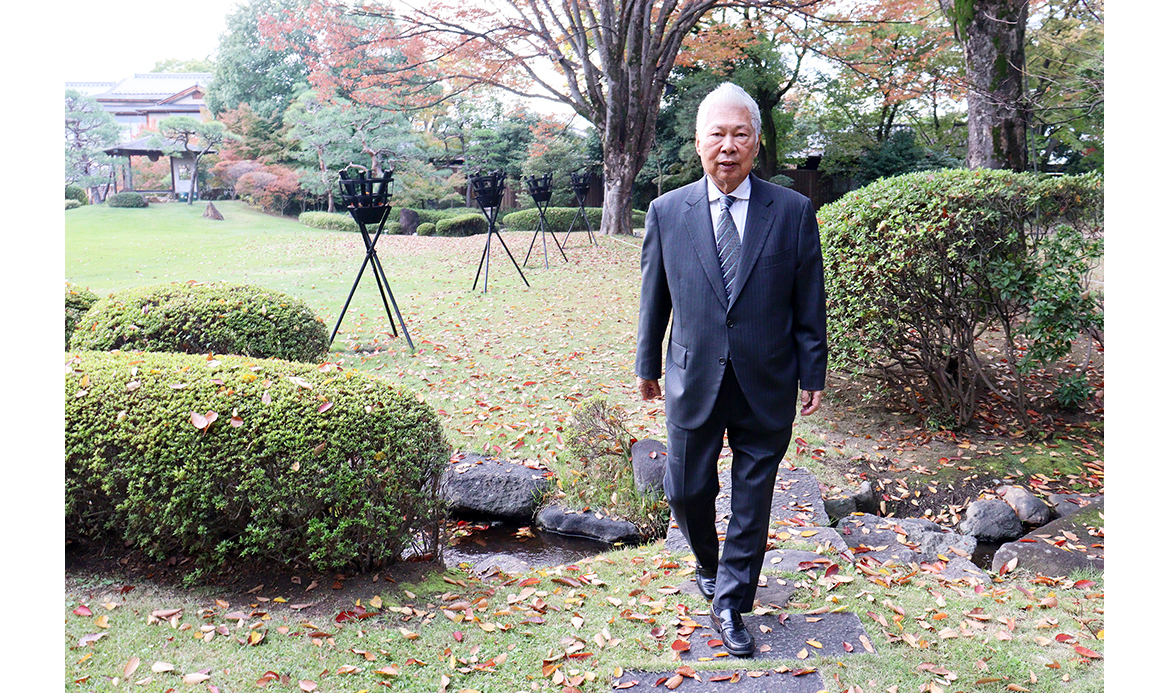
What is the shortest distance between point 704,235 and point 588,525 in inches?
84.8

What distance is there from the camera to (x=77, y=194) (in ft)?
51.8

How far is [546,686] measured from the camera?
229 cm

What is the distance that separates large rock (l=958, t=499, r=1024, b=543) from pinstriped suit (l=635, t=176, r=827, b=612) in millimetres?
2013

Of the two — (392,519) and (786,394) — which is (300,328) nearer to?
(392,519)

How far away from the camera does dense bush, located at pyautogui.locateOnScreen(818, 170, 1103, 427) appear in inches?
173

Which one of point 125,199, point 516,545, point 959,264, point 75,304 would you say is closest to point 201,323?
point 75,304

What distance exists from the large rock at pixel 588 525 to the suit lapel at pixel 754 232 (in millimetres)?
2020

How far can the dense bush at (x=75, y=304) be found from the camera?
4.88 metres

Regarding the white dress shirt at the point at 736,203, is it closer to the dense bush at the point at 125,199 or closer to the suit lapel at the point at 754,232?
the suit lapel at the point at 754,232

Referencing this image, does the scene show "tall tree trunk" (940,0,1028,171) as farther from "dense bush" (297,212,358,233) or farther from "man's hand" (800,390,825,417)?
"dense bush" (297,212,358,233)

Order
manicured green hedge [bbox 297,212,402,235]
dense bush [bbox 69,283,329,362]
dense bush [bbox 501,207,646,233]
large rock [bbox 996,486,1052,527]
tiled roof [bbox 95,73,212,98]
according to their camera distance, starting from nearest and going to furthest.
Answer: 1. large rock [bbox 996,486,1052,527]
2. dense bush [bbox 69,283,329,362]
3. manicured green hedge [bbox 297,212,402,235]
4. tiled roof [bbox 95,73,212,98]
5. dense bush [bbox 501,207,646,233]

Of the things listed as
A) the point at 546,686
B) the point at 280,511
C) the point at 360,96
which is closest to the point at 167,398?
the point at 280,511

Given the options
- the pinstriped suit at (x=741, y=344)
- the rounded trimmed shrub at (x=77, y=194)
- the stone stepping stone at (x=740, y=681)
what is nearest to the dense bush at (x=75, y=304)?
the pinstriped suit at (x=741, y=344)

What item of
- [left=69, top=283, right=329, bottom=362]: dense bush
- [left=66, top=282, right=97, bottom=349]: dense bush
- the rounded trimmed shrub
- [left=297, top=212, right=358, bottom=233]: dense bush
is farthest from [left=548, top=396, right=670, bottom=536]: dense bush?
the rounded trimmed shrub
